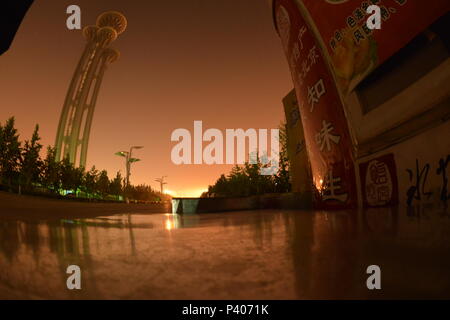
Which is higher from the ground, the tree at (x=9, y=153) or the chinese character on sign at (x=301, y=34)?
the chinese character on sign at (x=301, y=34)

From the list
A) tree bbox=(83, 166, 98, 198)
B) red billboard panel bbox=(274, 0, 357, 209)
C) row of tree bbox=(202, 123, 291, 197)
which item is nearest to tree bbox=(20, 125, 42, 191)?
tree bbox=(83, 166, 98, 198)

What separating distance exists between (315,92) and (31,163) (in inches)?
1124

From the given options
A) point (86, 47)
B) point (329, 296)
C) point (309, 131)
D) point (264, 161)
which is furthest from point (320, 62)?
point (86, 47)

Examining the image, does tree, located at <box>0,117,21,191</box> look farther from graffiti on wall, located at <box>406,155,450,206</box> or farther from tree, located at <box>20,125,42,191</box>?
graffiti on wall, located at <box>406,155,450,206</box>

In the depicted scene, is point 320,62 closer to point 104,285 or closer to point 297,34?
point 297,34

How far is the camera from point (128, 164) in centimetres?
3159

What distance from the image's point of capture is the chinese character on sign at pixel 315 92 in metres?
8.12

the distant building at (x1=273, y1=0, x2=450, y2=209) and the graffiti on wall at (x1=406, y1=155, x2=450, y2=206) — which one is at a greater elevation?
the distant building at (x1=273, y1=0, x2=450, y2=209)

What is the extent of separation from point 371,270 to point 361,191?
646 cm

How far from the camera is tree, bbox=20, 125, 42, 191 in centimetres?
2397

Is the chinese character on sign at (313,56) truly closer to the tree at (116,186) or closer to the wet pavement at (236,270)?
the wet pavement at (236,270)

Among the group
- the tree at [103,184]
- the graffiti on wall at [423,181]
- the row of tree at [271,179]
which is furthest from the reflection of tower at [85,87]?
the graffiti on wall at [423,181]

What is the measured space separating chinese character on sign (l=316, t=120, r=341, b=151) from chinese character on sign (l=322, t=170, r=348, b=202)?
1011 millimetres

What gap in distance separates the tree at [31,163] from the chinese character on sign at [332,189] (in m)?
28.2
